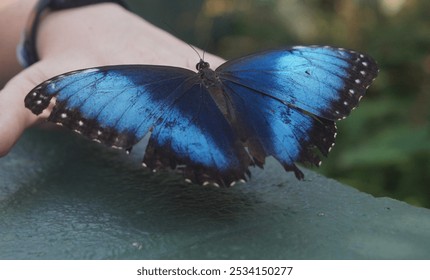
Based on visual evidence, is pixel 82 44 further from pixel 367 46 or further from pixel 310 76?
pixel 367 46

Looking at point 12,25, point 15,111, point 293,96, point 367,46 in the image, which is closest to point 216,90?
point 293,96

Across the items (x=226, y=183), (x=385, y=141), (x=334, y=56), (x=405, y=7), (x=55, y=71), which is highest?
(x=405, y=7)

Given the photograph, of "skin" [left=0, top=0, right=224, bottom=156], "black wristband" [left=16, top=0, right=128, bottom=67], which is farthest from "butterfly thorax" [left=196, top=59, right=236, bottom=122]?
"black wristband" [left=16, top=0, right=128, bottom=67]

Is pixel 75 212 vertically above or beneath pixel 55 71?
beneath

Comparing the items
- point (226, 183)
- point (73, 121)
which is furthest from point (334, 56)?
point (73, 121)

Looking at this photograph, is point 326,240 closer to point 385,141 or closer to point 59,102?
point 59,102

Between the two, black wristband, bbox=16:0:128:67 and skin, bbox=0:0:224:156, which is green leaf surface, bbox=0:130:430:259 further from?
black wristband, bbox=16:0:128:67

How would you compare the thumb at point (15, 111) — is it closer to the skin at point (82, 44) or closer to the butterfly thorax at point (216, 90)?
the skin at point (82, 44)
